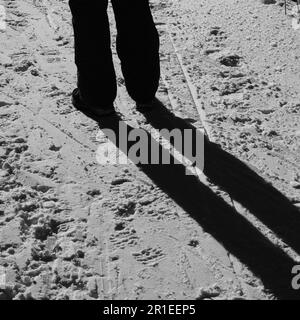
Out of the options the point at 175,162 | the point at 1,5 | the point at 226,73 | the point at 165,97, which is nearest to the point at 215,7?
the point at 226,73

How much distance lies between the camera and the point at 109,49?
2.72 meters

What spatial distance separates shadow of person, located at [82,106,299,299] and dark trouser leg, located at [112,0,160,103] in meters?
0.20

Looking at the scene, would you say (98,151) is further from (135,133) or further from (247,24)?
(247,24)

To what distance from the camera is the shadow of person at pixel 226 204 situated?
1.93 metres

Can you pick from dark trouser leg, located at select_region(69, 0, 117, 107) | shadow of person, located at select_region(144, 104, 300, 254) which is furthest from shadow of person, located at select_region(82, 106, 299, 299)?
dark trouser leg, located at select_region(69, 0, 117, 107)

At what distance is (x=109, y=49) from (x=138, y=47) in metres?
0.15

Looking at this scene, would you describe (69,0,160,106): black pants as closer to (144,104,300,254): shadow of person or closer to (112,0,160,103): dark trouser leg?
(112,0,160,103): dark trouser leg

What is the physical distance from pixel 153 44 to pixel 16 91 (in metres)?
0.90

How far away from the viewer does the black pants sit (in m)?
2.60

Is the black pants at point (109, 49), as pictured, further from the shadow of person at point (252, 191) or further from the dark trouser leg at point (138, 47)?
the shadow of person at point (252, 191)

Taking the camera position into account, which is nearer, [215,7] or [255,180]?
[255,180]
